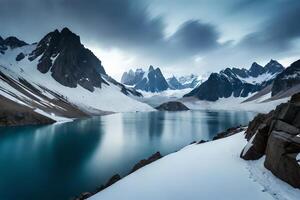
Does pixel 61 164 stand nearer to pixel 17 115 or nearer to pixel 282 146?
pixel 282 146

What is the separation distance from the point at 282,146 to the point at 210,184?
199 inches

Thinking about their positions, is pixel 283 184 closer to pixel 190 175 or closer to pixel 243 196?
pixel 243 196

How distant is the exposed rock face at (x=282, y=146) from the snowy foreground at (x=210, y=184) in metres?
0.60

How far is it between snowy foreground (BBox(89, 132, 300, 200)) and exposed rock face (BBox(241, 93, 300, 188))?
0.60 metres

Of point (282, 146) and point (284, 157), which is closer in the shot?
point (284, 157)

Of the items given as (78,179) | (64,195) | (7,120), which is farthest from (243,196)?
(7,120)

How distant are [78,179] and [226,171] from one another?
20346 mm

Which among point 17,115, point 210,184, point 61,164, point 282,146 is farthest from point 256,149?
point 17,115

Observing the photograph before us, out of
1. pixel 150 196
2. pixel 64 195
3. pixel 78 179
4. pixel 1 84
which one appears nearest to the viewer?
pixel 150 196

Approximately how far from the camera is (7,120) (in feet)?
294

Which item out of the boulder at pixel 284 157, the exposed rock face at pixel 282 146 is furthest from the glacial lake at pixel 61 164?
the boulder at pixel 284 157

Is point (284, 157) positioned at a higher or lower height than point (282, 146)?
lower

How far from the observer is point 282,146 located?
15.9 m

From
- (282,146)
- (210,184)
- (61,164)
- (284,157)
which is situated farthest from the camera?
(61,164)
